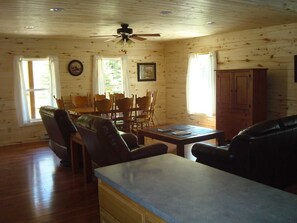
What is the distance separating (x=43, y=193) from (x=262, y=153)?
2.69 m


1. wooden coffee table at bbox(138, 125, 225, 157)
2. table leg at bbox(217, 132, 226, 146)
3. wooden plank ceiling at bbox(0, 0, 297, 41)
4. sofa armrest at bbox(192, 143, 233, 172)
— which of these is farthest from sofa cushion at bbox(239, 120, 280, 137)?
table leg at bbox(217, 132, 226, 146)

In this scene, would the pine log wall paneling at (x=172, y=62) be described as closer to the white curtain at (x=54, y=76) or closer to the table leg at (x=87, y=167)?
the white curtain at (x=54, y=76)

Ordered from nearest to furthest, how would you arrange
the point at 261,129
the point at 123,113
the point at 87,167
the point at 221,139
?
the point at 261,129, the point at 87,167, the point at 221,139, the point at 123,113

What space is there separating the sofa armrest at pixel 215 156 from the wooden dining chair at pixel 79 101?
4473 millimetres

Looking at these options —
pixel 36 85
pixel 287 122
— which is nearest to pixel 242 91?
pixel 287 122

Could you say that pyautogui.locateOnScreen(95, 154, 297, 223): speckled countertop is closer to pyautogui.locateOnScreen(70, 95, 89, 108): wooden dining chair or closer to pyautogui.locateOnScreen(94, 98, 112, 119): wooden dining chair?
pyautogui.locateOnScreen(94, 98, 112, 119): wooden dining chair

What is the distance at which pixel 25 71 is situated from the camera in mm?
7164

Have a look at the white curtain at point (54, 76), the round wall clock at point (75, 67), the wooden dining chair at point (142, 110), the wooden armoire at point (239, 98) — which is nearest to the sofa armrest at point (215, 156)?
the wooden armoire at point (239, 98)

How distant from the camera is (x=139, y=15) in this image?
15.3ft

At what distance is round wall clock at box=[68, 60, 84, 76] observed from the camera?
7.54 metres

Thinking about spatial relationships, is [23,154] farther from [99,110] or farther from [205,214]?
[205,214]

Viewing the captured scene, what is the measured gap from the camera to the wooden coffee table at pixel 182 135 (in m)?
4.54

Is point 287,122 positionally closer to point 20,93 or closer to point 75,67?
point 75,67

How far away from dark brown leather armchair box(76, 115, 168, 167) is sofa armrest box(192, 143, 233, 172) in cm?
43
